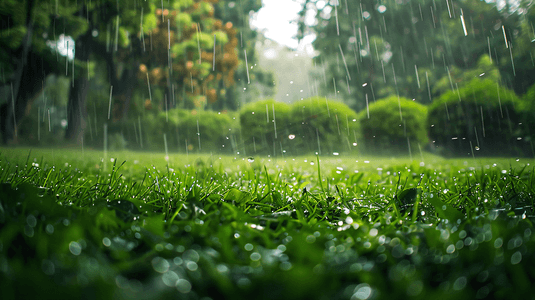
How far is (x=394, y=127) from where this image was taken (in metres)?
9.35

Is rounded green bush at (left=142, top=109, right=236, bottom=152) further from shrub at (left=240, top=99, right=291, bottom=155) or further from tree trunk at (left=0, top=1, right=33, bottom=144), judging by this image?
tree trunk at (left=0, top=1, right=33, bottom=144)

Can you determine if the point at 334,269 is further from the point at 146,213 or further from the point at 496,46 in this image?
the point at 496,46

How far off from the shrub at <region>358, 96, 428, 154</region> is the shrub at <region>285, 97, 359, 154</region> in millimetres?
934

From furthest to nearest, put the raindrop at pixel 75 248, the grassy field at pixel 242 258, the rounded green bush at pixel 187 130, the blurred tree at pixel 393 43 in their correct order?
the blurred tree at pixel 393 43 → the rounded green bush at pixel 187 130 → the raindrop at pixel 75 248 → the grassy field at pixel 242 258

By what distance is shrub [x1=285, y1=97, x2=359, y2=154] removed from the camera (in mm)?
8094

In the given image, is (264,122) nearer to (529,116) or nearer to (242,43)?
(529,116)

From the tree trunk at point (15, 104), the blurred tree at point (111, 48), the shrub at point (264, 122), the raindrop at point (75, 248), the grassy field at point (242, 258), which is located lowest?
the grassy field at point (242, 258)

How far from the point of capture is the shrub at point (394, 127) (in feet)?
30.5

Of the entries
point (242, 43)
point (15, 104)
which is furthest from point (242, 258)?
point (242, 43)

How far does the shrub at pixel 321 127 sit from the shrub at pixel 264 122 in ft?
1.03

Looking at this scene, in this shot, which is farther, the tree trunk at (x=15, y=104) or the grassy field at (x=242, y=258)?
the tree trunk at (x=15, y=104)

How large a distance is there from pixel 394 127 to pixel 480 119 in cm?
226

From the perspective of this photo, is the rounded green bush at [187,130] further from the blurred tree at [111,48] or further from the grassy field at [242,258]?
the grassy field at [242,258]

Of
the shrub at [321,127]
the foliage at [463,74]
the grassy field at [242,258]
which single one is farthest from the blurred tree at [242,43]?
the grassy field at [242,258]
